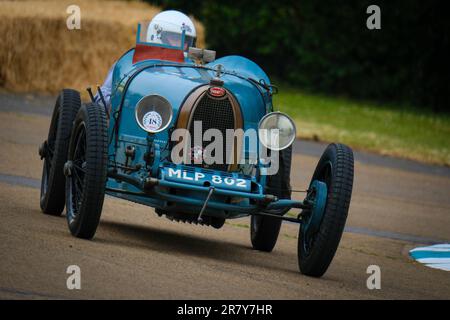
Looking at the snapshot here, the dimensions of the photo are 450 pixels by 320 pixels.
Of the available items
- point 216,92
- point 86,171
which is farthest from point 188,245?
point 86,171

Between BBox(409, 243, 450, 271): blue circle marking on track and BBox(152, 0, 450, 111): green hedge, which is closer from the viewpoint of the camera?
BBox(409, 243, 450, 271): blue circle marking on track

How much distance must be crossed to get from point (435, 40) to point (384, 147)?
13.0 meters

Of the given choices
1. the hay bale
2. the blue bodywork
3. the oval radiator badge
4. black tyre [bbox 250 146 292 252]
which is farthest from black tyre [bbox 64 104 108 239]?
the hay bale

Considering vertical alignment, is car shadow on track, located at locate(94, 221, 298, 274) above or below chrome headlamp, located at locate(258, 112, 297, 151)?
below

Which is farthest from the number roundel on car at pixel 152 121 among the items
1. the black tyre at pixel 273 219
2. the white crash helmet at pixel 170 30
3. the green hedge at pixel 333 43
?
the green hedge at pixel 333 43

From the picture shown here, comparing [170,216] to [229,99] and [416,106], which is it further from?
[416,106]

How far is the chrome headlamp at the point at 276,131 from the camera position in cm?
855

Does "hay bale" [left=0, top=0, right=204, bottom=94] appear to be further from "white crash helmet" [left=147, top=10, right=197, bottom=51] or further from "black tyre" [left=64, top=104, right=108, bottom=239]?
"black tyre" [left=64, top=104, right=108, bottom=239]

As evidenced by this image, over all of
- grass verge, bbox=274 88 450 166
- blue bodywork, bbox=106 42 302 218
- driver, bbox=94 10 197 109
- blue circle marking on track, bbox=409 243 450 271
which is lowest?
blue circle marking on track, bbox=409 243 450 271

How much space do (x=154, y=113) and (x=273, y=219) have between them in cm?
193

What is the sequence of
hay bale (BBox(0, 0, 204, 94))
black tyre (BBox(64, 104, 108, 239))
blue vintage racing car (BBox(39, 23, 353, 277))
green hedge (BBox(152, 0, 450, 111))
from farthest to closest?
green hedge (BBox(152, 0, 450, 111)) < hay bale (BBox(0, 0, 204, 94)) < blue vintage racing car (BBox(39, 23, 353, 277)) < black tyre (BBox(64, 104, 108, 239))

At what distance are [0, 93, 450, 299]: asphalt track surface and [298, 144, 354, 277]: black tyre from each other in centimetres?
14

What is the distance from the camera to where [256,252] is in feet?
32.0

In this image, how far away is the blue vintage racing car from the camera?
8164 millimetres
